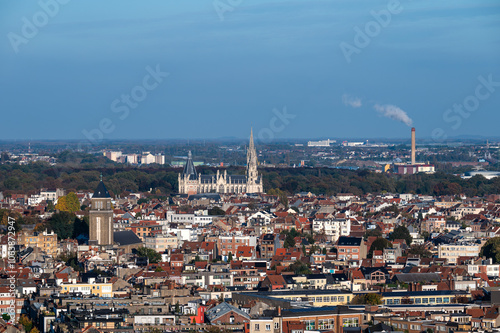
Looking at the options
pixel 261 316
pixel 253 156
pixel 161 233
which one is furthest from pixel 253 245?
pixel 253 156

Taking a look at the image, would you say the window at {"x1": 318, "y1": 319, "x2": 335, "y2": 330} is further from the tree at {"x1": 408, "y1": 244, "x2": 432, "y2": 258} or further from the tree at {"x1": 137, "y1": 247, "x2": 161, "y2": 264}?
the tree at {"x1": 408, "y1": 244, "x2": 432, "y2": 258}

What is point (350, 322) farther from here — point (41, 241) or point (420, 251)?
point (41, 241)

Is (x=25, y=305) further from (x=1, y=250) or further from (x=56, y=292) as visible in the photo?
(x=1, y=250)

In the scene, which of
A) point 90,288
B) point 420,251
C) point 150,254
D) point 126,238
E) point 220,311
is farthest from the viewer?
point 126,238

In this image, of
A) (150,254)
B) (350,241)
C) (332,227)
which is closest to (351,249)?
(350,241)

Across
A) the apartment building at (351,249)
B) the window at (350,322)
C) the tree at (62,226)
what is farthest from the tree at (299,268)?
the tree at (62,226)

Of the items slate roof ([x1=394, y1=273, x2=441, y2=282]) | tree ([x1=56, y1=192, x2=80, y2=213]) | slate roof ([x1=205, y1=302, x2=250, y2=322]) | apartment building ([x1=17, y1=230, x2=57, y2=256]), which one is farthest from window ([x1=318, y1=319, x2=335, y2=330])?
tree ([x1=56, y1=192, x2=80, y2=213])
